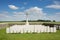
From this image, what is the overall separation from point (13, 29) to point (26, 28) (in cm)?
236

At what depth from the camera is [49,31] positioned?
2402 centimetres

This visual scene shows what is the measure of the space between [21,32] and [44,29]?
4395 mm

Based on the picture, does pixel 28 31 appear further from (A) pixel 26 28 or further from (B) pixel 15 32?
(B) pixel 15 32

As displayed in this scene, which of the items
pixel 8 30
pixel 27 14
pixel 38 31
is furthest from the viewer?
pixel 27 14

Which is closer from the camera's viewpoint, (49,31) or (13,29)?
(13,29)

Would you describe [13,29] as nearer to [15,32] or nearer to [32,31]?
[15,32]

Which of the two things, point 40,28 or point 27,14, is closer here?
point 40,28

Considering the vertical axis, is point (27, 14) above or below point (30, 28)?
above

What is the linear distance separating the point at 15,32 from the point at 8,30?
1.35 metres

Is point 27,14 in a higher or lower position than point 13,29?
higher

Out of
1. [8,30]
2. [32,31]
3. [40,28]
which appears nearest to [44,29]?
[40,28]

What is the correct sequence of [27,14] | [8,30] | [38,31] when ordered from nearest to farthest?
[8,30] < [38,31] < [27,14]

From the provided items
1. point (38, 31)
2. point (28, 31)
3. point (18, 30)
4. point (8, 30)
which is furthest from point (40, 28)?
point (8, 30)

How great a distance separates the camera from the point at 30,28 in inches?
918
